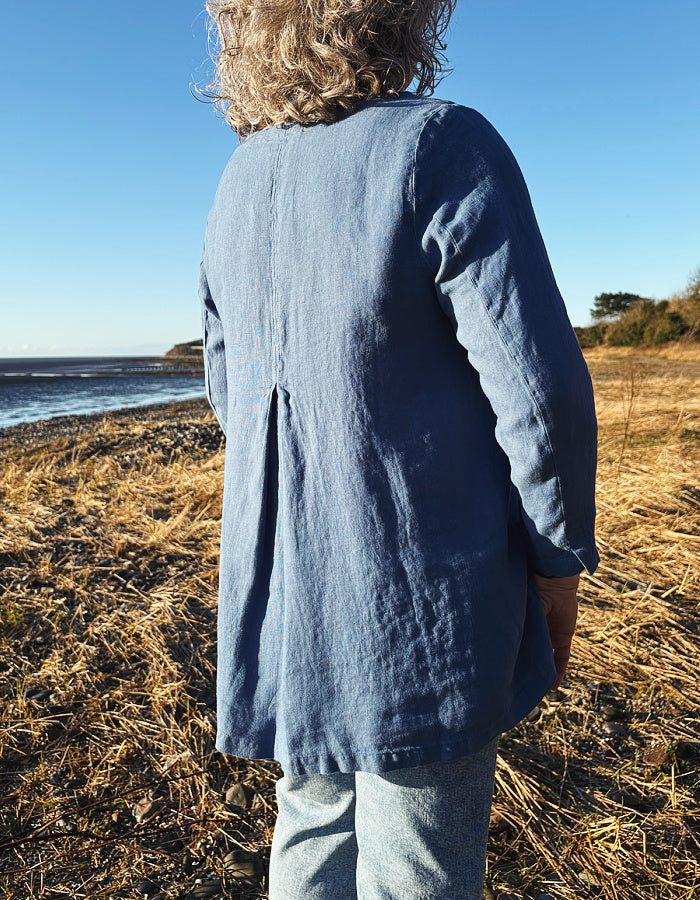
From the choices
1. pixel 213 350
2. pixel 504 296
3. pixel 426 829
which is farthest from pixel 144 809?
pixel 504 296

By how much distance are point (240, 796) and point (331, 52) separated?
74.1 inches

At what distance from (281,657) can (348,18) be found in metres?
0.99

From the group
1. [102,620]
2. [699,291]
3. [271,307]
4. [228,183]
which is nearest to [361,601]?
[271,307]

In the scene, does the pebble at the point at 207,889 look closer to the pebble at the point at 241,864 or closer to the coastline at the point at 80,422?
the pebble at the point at 241,864

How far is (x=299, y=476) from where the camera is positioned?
92 centimetres

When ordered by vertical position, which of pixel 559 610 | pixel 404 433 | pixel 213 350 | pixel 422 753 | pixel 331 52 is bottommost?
pixel 422 753

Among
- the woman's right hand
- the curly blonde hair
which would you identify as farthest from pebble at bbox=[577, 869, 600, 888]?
the curly blonde hair

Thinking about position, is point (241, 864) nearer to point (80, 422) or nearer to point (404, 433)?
point (404, 433)

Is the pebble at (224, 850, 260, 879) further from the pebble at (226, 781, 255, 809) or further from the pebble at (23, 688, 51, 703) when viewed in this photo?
the pebble at (23, 688, 51, 703)

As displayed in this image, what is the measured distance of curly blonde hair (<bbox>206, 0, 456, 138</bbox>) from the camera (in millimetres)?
866

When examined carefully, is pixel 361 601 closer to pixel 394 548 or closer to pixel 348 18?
pixel 394 548

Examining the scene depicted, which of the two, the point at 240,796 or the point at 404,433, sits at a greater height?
the point at 404,433

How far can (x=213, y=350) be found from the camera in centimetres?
128

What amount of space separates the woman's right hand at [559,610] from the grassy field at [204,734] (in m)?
0.80
